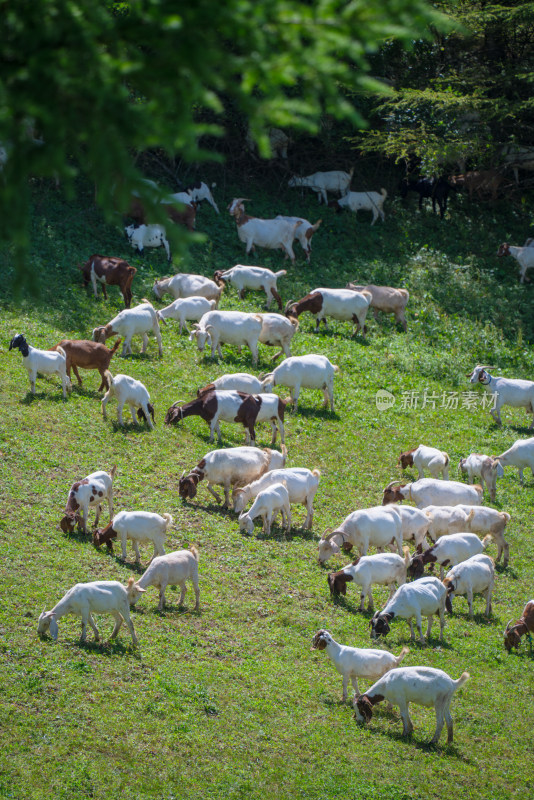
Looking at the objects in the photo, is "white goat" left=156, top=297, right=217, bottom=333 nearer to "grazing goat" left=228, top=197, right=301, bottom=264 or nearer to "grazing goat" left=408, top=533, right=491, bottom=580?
"grazing goat" left=228, top=197, right=301, bottom=264

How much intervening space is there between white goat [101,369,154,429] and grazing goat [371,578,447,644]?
5.85 m

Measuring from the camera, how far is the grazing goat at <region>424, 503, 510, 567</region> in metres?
13.1

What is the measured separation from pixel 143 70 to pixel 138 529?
7.67 meters

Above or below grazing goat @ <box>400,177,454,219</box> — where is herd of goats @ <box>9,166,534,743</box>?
below

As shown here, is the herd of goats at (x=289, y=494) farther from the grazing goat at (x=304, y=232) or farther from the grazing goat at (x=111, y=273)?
the grazing goat at (x=304, y=232)

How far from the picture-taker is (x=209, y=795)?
762 centimetres

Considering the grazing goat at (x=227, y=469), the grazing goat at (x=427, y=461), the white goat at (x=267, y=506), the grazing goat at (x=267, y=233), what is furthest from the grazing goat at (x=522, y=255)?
the white goat at (x=267, y=506)

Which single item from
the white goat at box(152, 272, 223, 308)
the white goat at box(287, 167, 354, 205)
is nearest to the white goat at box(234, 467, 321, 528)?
the white goat at box(152, 272, 223, 308)

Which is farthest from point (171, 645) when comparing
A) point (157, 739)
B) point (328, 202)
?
point (328, 202)

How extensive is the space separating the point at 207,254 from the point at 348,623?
47.9 feet

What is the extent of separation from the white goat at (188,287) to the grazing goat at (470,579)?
10.3 m

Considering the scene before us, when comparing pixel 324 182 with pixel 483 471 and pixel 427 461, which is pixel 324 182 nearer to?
pixel 427 461

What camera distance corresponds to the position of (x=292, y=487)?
12.9m

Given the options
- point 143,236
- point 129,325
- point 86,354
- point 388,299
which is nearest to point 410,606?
point 86,354
